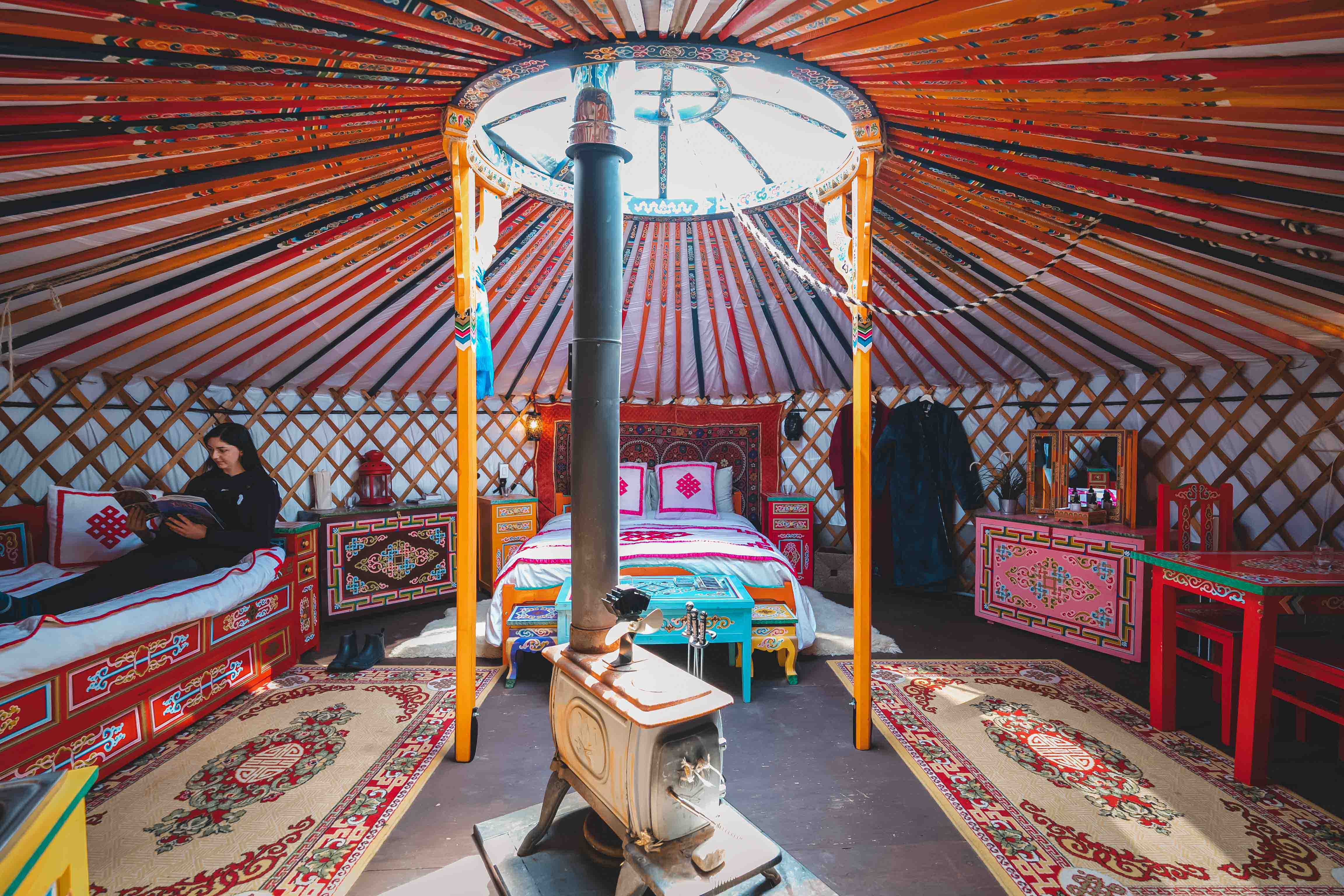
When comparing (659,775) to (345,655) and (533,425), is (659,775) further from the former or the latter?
(533,425)

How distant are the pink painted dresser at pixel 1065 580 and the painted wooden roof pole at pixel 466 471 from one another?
3264mm

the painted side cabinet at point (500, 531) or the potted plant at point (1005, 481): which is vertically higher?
the potted plant at point (1005, 481)

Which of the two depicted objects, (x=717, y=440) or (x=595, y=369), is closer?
(x=595, y=369)

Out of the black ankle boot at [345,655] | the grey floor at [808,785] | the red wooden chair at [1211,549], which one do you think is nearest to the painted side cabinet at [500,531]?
the black ankle boot at [345,655]

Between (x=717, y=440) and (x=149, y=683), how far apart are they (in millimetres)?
3937

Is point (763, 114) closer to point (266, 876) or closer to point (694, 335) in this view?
point (694, 335)

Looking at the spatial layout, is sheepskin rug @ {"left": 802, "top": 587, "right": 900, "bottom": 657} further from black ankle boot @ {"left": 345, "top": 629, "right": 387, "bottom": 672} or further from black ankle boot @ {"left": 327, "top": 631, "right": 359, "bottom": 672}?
black ankle boot @ {"left": 327, "top": 631, "right": 359, "bottom": 672}

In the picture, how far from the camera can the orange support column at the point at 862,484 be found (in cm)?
225

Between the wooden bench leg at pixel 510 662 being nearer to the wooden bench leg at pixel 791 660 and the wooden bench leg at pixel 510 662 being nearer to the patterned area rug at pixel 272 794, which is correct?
the patterned area rug at pixel 272 794

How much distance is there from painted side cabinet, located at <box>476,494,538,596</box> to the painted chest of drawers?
0.21 meters

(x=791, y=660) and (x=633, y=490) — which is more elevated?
(x=633, y=490)

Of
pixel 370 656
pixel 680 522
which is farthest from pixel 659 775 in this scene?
pixel 680 522

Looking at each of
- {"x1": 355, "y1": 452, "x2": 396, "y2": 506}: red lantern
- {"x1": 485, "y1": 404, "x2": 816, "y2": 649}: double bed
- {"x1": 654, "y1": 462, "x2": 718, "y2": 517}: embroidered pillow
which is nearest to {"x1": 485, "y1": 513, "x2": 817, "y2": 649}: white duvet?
{"x1": 485, "y1": 404, "x2": 816, "y2": 649}: double bed

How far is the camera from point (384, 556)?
4043 mm
